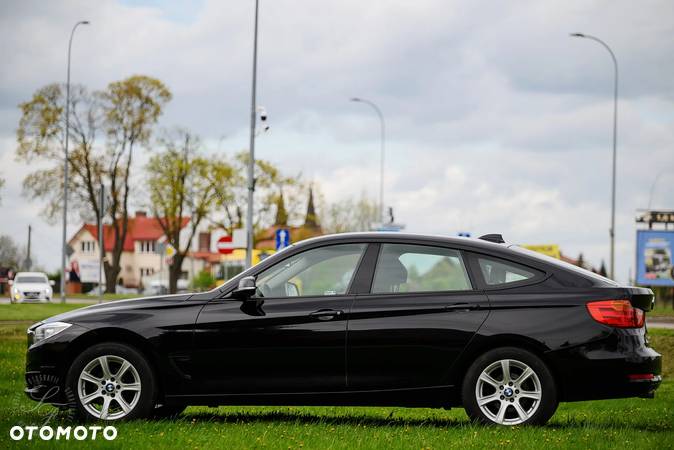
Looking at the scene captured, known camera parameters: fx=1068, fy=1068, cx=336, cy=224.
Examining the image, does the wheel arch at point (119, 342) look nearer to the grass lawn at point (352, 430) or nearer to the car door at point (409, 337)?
the grass lawn at point (352, 430)

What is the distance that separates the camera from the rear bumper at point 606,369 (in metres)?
7.90

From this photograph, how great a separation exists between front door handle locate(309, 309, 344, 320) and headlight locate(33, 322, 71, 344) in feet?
6.52

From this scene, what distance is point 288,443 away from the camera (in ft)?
23.9

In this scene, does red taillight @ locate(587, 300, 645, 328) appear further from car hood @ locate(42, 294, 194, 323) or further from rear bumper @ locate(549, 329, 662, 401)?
car hood @ locate(42, 294, 194, 323)

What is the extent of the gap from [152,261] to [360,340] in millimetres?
133140

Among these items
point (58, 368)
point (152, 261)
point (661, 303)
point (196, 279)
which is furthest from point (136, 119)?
point (152, 261)

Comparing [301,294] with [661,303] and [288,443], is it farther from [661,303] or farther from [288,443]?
[661,303]

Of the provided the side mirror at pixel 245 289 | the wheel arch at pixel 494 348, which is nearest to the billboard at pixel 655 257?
the wheel arch at pixel 494 348

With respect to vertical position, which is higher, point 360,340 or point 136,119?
point 136,119

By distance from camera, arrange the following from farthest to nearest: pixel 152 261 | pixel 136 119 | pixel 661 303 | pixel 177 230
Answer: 1. pixel 152 261
2. pixel 177 230
3. pixel 136 119
4. pixel 661 303

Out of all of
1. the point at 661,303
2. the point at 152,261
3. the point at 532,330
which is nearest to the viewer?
the point at 532,330

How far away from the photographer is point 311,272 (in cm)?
845

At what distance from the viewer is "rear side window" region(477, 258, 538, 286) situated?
326 inches

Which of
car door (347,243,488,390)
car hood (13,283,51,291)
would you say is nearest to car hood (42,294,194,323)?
car door (347,243,488,390)
